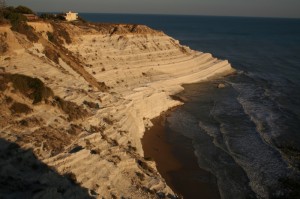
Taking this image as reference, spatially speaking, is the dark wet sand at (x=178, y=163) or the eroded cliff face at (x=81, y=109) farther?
the dark wet sand at (x=178, y=163)

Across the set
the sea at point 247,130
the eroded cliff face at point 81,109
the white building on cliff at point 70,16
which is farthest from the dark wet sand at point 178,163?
the white building on cliff at point 70,16

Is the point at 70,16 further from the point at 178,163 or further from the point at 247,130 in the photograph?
the point at 178,163

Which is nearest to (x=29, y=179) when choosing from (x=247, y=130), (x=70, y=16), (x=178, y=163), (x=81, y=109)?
(x=81, y=109)

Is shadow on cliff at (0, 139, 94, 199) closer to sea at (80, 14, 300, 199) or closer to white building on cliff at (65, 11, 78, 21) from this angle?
sea at (80, 14, 300, 199)

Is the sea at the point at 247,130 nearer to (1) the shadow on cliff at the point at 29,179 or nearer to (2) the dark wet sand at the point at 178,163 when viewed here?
(2) the dark wet sand at the point at 178,163

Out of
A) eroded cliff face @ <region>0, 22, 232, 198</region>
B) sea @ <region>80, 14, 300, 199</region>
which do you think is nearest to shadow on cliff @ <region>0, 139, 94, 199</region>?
eroded cliff face @ <region>0, 22, 232, 198</region>

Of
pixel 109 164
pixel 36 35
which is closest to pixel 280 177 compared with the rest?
pixel 109 164
